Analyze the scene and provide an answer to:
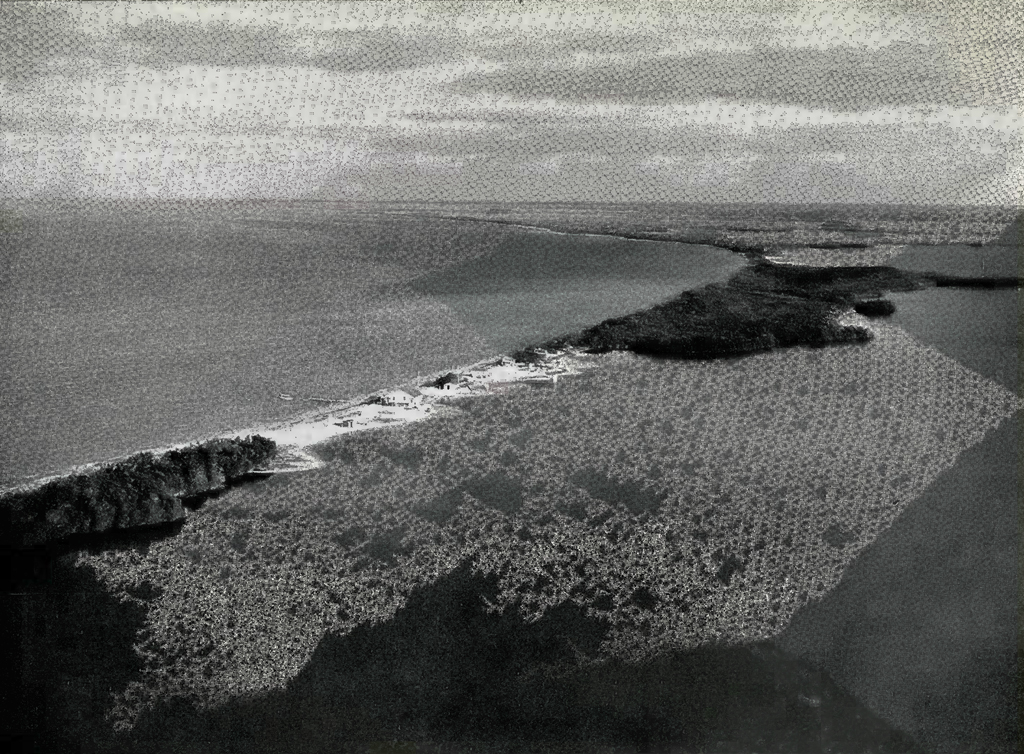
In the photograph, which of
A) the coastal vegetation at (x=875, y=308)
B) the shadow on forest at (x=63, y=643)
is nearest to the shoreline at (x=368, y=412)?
the shadow on forest at (x=63, y=643)

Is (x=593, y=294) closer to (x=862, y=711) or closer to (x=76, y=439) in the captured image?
(x=76, y=439)

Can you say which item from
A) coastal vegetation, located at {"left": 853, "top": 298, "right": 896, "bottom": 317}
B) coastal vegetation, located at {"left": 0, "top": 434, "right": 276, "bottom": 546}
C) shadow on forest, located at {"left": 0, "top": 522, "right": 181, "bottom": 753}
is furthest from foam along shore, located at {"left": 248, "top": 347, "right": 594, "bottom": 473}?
→ coastal vegetation, located at {"left": 853, "top": 298, "right": 896, "bottom": 317}

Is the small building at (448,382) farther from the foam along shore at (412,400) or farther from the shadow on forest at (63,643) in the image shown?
the shadow on forest at (63,643)

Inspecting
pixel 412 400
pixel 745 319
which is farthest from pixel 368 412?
pixel 745 319

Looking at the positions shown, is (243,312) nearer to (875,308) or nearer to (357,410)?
(357,410)

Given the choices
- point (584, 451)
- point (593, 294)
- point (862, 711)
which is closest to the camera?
point (862, 711)

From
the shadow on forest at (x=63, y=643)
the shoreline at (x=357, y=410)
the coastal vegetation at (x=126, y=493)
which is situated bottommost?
the shadow on forest at (x=63, y=643)

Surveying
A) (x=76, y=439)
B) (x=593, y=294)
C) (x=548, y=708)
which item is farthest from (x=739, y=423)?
(x=593, y=294)
